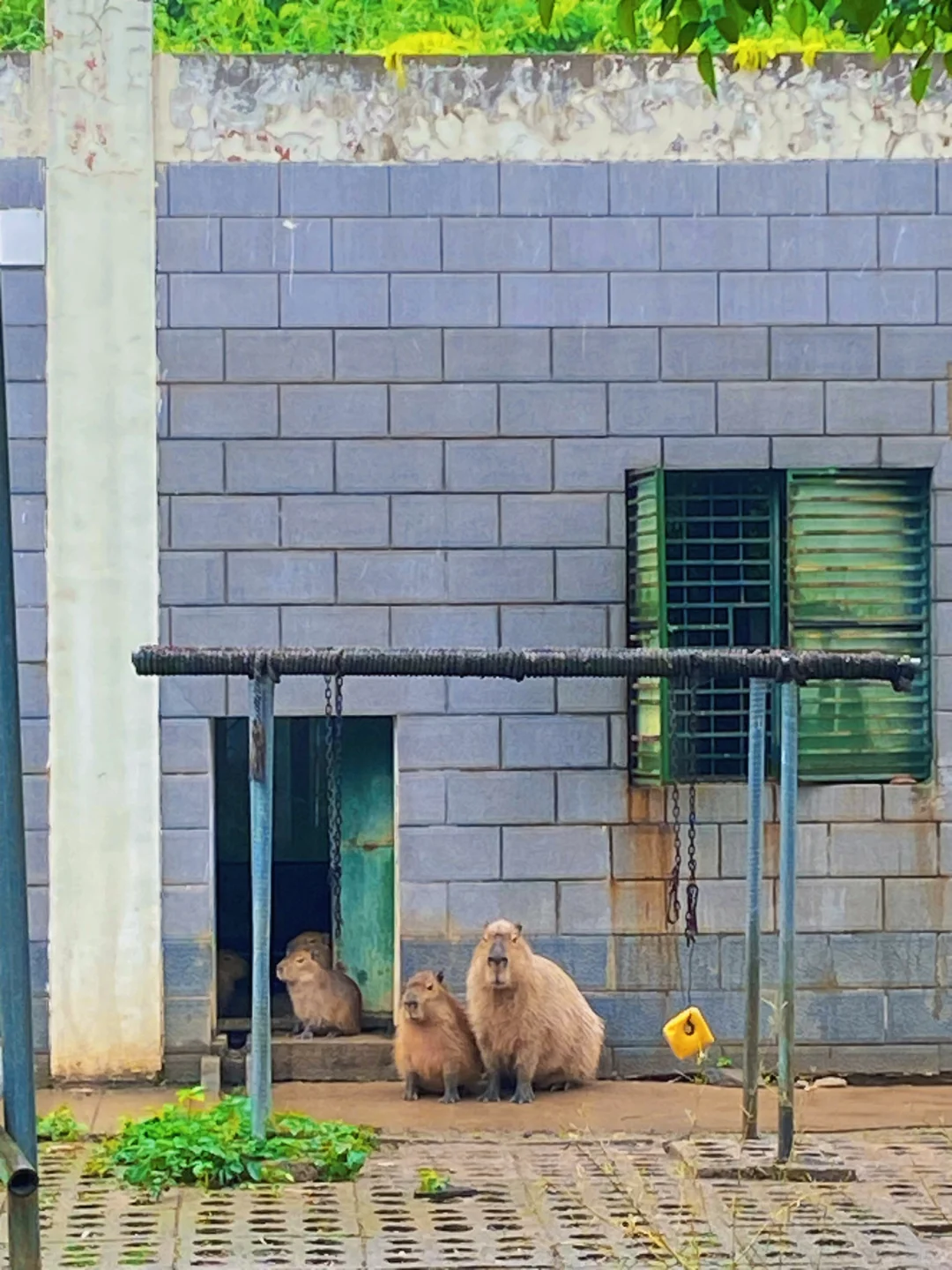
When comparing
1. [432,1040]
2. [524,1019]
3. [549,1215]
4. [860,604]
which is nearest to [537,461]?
[860,604]

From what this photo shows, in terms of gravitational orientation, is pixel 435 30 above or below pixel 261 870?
above

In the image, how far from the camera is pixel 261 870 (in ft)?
26.9

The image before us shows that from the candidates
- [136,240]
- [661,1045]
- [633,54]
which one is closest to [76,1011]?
[661,1045]

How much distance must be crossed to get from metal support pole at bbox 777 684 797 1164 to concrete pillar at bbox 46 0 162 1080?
3.13 m

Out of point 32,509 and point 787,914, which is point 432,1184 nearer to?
point 787,914

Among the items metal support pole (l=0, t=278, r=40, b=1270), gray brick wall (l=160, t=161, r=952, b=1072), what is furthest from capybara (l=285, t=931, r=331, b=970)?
metal support pole (l=0, t=278, r=40, b=1270)

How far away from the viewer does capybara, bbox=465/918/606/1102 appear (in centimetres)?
980

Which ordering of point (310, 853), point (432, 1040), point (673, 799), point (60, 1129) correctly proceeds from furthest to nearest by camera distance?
point (310, 853) → point (673, 799) → point (432, 1040) → point (60, 1129)

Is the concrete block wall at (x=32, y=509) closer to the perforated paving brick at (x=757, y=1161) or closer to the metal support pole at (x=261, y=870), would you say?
the metal support pole at (x=261, y=870)

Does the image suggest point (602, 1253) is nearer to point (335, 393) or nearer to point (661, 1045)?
point (661, 1045)

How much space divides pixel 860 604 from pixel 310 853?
328 centimetres

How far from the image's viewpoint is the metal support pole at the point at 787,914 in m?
8.12

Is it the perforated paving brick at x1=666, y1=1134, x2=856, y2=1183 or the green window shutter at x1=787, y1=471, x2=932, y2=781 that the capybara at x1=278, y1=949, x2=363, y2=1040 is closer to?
the perforated paving brick at x1=666, y1=1134, x2=856, y2=1183

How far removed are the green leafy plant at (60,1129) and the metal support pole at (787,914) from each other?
108 inches
